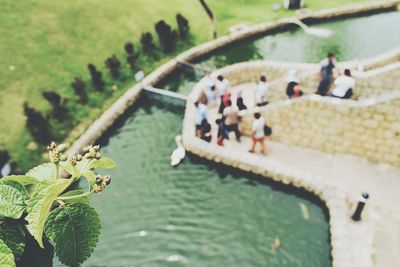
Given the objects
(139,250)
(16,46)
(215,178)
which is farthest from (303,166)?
(16,46)

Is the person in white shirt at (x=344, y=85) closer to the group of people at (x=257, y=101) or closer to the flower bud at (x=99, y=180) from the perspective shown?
the group of people at (x=257, y=101)

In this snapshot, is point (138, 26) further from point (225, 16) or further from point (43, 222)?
point (43, 222)

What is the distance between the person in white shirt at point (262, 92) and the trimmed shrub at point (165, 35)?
304 inches

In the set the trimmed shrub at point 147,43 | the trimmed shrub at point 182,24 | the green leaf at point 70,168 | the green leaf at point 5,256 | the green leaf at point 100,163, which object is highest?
the trimmed shrub at point 182,24

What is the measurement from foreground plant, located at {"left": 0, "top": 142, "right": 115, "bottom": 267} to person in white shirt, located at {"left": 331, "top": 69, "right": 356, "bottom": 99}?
12.7m

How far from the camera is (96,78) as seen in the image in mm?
17734

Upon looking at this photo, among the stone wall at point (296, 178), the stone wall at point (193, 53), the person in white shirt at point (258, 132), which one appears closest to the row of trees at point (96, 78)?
the stone wall at point (193, 53)

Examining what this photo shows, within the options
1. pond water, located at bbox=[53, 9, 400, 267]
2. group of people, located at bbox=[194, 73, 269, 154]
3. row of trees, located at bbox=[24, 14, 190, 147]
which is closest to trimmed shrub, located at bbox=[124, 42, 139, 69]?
row of trees, located at bbox=[24, 14, 190, 147]

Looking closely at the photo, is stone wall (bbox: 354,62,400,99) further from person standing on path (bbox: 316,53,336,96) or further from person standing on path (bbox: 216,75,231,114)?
person standing on path (bbox: 216,75,231,114)

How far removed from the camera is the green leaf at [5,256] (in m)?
1.55

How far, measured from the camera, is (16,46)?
1867 centimetres

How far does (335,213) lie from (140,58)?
12968mm

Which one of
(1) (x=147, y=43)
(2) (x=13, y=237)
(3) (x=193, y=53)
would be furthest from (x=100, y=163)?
(1) (x=147, y=43)

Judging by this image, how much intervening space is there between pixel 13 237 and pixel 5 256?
13 centimetres
